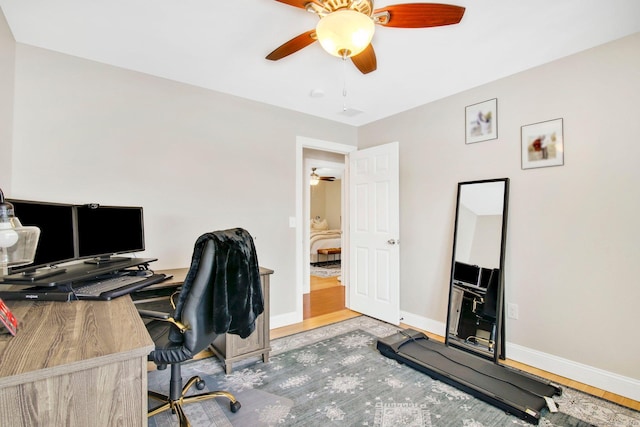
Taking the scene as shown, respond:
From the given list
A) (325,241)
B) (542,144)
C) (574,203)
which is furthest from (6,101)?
(325,241)

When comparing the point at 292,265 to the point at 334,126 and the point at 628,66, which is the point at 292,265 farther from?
the point at 628,66

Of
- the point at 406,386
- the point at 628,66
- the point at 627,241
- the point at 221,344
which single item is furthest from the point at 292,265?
the point at 628,66

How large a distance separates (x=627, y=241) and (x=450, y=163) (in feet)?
4.70

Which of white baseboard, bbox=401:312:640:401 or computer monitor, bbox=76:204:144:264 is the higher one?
Answer: computer monitor, bbox=76:204:144:264

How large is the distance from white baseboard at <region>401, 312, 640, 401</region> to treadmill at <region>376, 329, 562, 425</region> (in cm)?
20

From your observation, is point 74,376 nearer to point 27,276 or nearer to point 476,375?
point 27,276

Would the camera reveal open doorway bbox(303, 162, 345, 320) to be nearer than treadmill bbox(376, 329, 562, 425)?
No

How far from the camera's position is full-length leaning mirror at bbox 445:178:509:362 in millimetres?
2545

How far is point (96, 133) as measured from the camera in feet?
7.64

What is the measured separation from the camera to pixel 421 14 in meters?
1.48

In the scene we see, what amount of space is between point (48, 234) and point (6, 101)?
104 centimetres

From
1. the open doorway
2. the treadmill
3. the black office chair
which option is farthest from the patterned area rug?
the open doorway

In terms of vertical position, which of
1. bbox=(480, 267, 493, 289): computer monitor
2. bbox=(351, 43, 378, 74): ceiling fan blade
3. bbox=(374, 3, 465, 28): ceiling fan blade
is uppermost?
bbox=(374, 3, 465, 28): ceiling fan blade

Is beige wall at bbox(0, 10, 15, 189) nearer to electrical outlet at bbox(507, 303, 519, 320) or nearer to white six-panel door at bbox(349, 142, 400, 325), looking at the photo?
white six-panel door at bbox(349, 142, 400, 325)
